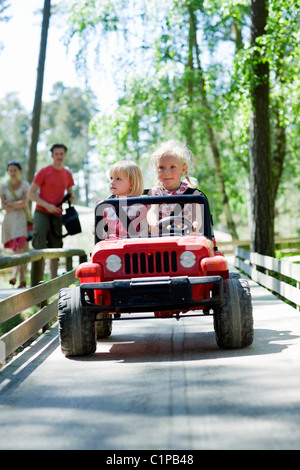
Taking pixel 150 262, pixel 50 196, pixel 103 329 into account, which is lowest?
pixel 103 329

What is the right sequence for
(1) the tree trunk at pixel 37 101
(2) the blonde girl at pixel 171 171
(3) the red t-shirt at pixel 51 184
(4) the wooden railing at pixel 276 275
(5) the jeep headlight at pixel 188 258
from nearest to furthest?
(5) the jeep headlight at pixel 188 258 → (2) the blonde girl at pixel 171 171 → (4) the wooden railing at pixel 276 275 → (3) the red t-shirt at pixel 51 184 → (1) the tree trunk at pixel 37 101

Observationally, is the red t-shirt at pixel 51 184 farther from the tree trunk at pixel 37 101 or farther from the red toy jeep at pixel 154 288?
the tree trunk at pixel 37 101

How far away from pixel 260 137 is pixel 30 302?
33.1ft

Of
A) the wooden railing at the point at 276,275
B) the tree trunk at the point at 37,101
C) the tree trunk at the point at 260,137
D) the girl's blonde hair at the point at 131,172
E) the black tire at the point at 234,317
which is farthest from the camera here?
the tree trunk at the point at 37,101

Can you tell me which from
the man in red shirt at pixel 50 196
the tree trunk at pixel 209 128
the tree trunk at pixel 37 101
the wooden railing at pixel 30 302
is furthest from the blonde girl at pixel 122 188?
the tree trunk at pixel 209 128

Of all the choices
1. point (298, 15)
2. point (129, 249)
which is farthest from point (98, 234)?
point (298, 15)

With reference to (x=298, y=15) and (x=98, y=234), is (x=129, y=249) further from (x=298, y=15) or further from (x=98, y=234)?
(x=298, y=15)

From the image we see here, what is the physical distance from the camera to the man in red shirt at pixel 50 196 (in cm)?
1262

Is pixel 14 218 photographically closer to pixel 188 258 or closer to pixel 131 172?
pixel 131 172

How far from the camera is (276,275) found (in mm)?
15180

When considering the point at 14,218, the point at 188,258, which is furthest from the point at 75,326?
the point at 14,218

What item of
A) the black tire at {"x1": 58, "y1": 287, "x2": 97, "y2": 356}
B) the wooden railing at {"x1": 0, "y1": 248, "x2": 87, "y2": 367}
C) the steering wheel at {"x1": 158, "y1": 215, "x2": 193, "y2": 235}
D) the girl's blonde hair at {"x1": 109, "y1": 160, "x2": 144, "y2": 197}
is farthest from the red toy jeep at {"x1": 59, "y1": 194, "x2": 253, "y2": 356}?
the girl's blonde hair at {"x1": 109, "y1": 160, "x2": 144, "y2": 197}

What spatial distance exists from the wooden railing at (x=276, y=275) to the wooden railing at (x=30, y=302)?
3048 mm

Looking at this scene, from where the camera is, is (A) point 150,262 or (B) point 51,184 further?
(B) point 51,184
